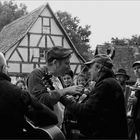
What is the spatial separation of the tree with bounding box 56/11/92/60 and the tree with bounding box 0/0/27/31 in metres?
6.28

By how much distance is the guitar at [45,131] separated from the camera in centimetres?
343

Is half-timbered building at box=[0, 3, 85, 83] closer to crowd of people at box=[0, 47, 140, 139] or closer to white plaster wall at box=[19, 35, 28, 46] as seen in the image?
white plaster wall at box=[19, 35, 28, 46]

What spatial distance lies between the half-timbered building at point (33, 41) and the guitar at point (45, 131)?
26.6 meters

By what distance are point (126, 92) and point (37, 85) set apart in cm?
260

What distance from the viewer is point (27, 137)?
11.6 feet

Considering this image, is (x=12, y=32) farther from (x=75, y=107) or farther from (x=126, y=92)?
(x=75, y=107)

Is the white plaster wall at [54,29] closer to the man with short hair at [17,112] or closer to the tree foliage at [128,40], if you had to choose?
the man with short hair at [17,112]

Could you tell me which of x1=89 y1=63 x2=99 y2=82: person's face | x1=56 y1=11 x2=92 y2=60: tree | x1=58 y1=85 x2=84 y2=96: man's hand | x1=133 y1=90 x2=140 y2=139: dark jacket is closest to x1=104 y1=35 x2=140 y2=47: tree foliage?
x1=56 y1=11 x2=92 y2=60: tree

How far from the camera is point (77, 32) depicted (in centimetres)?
5581

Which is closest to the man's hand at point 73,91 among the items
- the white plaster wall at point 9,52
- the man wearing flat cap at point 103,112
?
the man wearing flat cap at point 103,112

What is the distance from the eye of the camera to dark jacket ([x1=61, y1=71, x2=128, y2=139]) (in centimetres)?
399

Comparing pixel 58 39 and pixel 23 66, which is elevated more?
pixel 58 39

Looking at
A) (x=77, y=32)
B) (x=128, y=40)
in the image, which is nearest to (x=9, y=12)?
(x=77, y=32)

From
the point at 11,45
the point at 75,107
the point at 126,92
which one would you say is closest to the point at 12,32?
the point at 11,45
